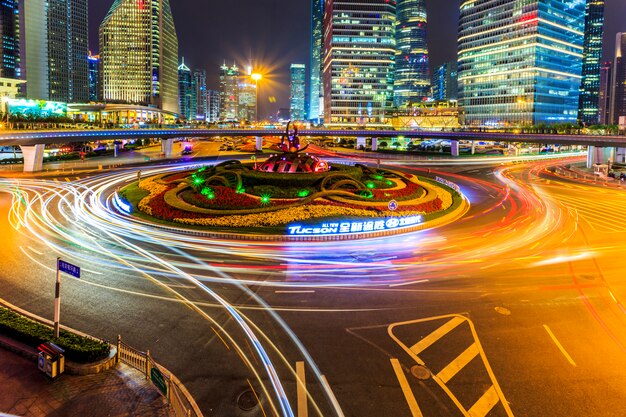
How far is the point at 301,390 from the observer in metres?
13.6

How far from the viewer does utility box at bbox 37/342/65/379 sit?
13219 millimetres

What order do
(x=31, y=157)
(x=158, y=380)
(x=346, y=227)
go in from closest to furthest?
1. (x=158, y=380)
2. (x=346, y=227)
3. (x=31, y=157)

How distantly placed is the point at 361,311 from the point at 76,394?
11078 millimetres

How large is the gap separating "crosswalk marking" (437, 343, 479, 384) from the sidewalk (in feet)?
27.8

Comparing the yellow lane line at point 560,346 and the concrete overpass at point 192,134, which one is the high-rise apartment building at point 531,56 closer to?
the concrete overpass at point 192,134

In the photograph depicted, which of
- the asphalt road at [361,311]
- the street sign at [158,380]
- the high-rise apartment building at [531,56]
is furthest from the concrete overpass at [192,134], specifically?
the high-rise apartment building at [531,56]

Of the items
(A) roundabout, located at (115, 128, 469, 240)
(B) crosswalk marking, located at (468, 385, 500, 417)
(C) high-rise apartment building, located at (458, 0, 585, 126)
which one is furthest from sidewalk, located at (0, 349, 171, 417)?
(C) high-rise apartment building, located at (458, 0, 585, 126)

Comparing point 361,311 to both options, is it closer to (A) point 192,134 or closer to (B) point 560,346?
(B) point 560,346

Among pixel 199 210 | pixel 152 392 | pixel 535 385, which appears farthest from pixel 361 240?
pixel 152 392

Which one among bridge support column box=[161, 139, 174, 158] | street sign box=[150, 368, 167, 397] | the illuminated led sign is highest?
bridge support column box=[161, 139, 174, 158]

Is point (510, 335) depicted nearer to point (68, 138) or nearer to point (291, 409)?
point (291, 409)

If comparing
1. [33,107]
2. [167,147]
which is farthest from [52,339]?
[33,107]

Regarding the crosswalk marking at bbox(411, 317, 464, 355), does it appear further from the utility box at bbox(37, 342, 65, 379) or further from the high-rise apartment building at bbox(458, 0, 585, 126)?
the high-rise apartment building at bbox(458, 0, 585, 126)

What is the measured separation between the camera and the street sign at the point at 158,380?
491 inches
